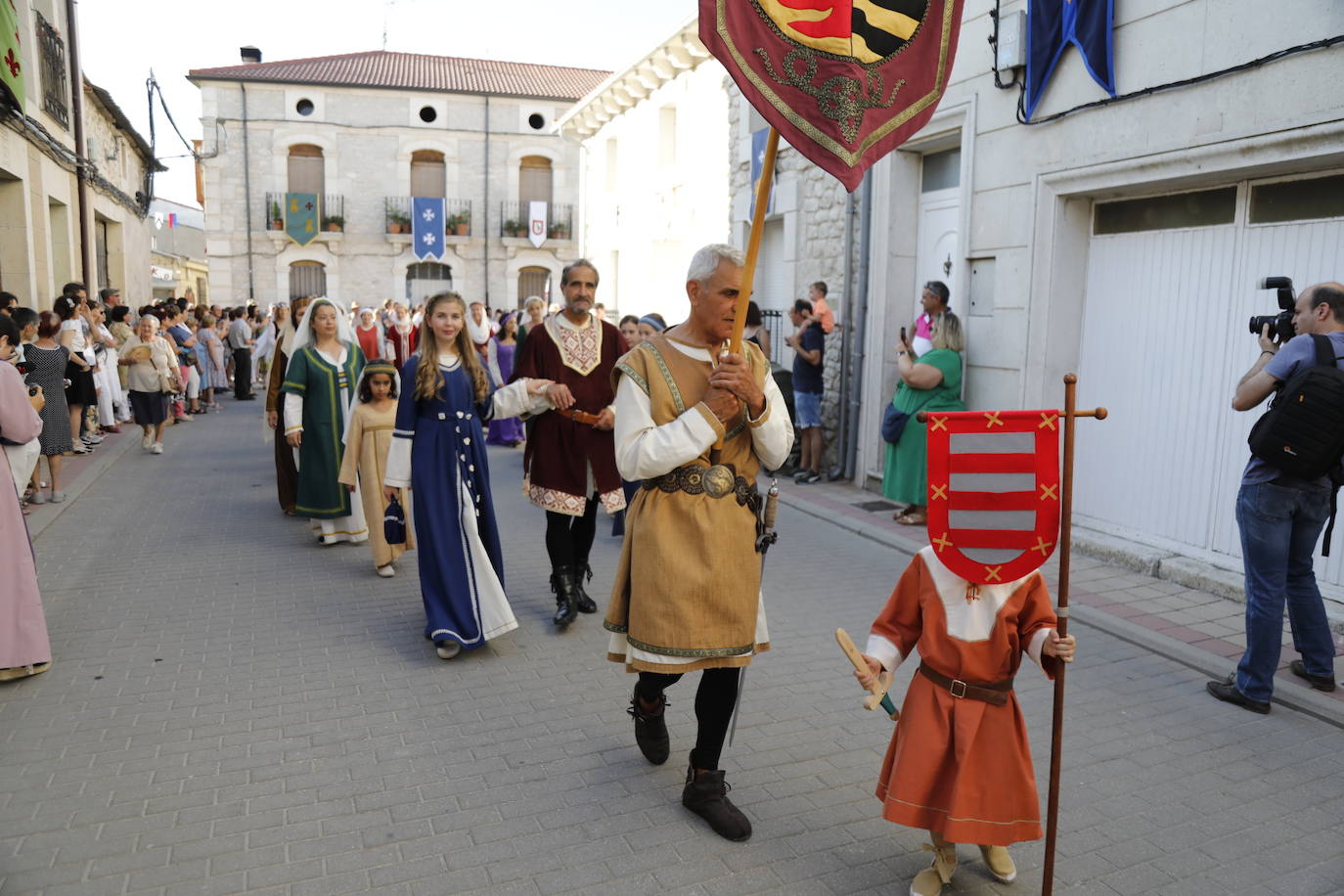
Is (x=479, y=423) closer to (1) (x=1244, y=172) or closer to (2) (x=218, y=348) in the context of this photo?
(1) (x=1244, y=172)

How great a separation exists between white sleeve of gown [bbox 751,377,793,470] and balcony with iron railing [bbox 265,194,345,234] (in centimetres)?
3456

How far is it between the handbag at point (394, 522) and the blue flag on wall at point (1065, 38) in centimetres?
541

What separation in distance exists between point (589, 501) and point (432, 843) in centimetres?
266

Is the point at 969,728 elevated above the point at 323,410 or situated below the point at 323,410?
below

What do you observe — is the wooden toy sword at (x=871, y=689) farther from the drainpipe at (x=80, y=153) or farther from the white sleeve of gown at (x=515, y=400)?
the drainpipe at (x=80, y=153)

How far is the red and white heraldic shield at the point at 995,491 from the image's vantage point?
2.73 m

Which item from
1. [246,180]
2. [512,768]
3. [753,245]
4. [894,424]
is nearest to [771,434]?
[753,245]

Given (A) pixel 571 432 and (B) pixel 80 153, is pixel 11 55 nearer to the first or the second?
(B) pixel 80 153

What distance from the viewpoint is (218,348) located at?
18.7 m

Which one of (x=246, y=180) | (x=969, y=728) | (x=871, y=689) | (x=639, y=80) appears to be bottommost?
(x=969, y=728)

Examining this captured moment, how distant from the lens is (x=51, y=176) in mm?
14320

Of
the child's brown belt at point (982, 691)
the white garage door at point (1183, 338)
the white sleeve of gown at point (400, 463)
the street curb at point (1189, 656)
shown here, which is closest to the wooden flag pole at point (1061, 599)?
the child's brown belt at point (982, 691)

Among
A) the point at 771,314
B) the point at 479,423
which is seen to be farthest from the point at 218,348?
the point at 479,423

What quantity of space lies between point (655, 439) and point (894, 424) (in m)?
5.71
